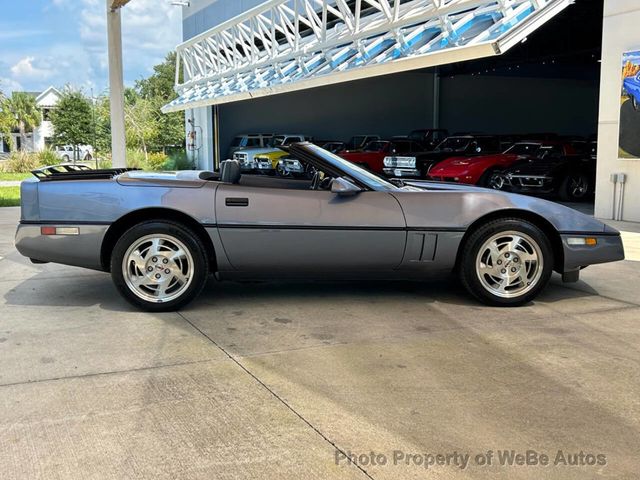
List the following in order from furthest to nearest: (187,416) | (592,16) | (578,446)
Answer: (592,16), (187,416), (578,446)

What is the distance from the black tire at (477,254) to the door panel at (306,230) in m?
0.58

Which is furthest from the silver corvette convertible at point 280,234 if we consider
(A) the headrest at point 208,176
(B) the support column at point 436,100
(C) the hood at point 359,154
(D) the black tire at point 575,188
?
(B) the support column at point 436,100

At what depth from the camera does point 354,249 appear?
525 centimetres

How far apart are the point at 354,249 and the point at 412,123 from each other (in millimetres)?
29156

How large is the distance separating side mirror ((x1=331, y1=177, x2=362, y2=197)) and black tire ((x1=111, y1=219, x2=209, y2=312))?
119 centimetres

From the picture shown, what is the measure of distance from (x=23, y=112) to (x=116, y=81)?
143 ft

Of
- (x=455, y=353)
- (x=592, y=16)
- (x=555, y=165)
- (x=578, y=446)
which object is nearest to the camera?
(x=578, y=446)

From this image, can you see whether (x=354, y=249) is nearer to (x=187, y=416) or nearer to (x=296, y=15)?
(x=187, y=416)

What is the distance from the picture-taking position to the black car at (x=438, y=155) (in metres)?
18.8

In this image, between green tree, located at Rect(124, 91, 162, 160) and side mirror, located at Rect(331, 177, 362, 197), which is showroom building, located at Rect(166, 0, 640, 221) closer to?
side mirror, located at Rect(331, 177, 362, 197)

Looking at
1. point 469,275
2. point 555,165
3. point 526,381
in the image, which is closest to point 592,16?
point 555,165

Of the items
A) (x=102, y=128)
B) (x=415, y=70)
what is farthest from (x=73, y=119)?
(x=415, y=70)

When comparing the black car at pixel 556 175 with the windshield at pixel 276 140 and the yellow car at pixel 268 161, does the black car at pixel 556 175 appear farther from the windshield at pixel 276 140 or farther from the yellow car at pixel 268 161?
the windshield at pixel 276 140

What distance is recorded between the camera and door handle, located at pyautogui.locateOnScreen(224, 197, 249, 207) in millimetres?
5246
